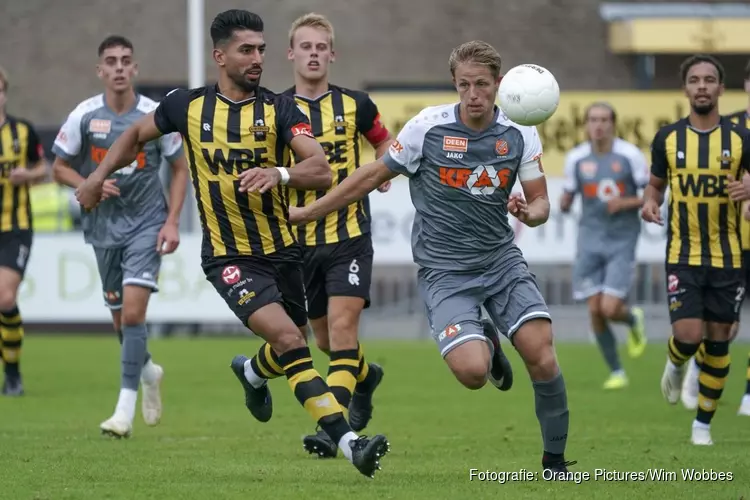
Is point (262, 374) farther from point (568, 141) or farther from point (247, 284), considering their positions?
point (568, 141)

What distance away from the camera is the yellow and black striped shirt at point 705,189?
970 cm

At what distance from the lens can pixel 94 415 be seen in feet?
37.4

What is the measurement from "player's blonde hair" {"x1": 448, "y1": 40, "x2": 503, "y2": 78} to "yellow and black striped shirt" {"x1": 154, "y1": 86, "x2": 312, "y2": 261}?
879 mm

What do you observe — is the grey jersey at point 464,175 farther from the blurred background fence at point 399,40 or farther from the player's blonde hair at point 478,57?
the blurred background fence at point 399,40

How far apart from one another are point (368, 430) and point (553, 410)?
3174mm

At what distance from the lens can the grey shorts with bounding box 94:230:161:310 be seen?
999cm

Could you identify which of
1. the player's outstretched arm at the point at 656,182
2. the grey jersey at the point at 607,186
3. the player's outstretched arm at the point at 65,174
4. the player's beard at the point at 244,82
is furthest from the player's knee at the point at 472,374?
the grey jersey at the point at 607,186

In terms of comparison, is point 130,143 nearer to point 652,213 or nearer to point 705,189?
point 652,213

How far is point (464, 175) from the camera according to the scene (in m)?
7.70

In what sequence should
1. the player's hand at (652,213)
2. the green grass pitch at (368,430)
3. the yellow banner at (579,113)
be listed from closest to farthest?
the green grass pitch at (368,430)
the player's hand at (652,213)
the yellow banner at (579,113)

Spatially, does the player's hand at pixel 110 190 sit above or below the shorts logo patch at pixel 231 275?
above

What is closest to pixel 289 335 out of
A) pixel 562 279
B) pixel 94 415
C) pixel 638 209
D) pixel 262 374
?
pixel 262 374

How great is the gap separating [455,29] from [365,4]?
66.1 inches

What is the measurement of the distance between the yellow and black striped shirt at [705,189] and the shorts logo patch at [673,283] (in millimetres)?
113
